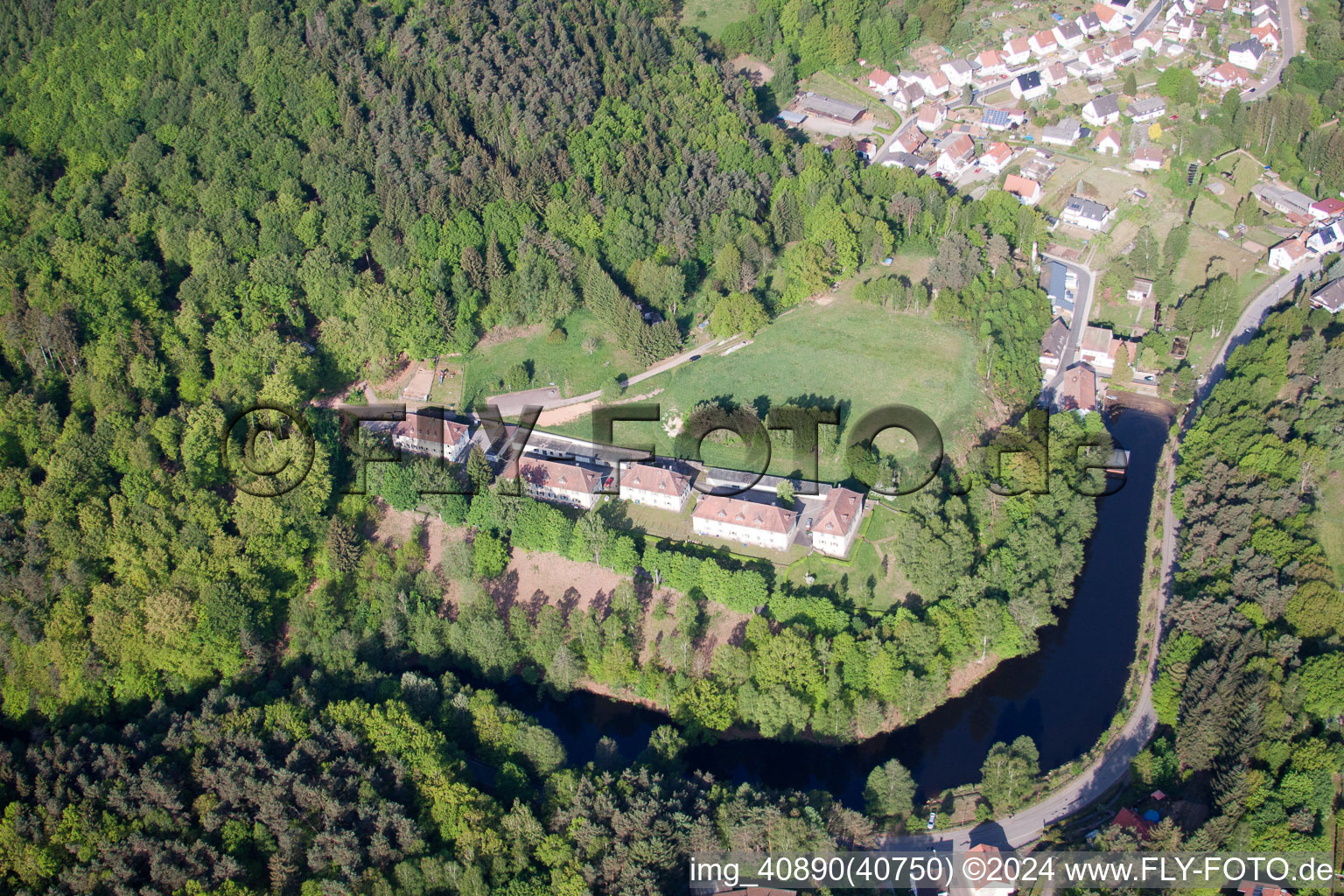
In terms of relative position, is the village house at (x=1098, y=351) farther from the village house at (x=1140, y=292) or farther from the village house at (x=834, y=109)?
the village house at (x=834, y=109)

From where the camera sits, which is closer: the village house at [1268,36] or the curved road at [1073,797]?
the curved road at [1073,797]

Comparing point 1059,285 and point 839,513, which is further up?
point 1059,285

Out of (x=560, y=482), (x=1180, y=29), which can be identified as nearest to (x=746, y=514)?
(x=560, y=482)

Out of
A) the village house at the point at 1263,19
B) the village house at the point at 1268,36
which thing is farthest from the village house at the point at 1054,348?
the village house at the point at 1263,19

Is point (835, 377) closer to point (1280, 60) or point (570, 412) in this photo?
point (570, 412)

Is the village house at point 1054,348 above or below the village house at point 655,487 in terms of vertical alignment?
above
